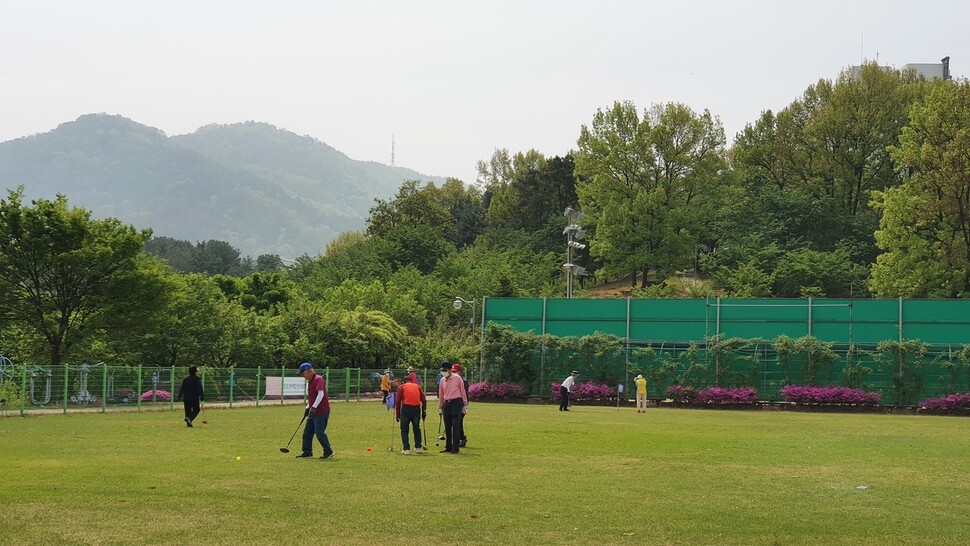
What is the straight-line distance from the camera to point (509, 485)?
1337 centimetres

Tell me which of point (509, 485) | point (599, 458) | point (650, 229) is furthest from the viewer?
point (650, 229)

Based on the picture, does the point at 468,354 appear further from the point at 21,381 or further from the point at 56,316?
the point at 21,381

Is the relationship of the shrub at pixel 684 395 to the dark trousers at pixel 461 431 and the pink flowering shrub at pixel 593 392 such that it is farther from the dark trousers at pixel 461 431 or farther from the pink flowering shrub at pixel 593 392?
the dark trousers at pixel 461 431

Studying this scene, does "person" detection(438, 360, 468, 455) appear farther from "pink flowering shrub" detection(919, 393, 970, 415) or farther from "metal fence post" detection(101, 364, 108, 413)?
"pink flowering shrub" detection(919, 393, 970, 415)

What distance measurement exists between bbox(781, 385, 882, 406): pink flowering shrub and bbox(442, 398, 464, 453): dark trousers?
32593mm

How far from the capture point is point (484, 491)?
12.7 meters

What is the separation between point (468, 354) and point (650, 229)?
21133 millimetres

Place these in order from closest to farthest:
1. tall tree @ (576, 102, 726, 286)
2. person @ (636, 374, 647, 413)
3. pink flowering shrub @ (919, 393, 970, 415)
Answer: person @ (636, 374, 647, 413) < pink flowering shrub @ (919, 393, 970, 415) < tall tree @ (576, 102, 726, 286)

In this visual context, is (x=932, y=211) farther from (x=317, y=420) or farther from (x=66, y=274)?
(x=317, y=420)

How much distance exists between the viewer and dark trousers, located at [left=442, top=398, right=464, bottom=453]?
60.6 ft

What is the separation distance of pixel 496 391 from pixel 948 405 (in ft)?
67.4

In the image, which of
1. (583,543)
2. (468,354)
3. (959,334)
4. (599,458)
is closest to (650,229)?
(468,354)

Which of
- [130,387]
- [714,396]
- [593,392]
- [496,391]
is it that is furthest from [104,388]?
[714,396]

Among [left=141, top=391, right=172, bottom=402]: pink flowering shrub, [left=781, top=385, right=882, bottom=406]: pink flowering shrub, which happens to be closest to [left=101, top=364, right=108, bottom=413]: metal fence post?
[left=141, top=391, right=172, bottom=402]: pink flowering shrub
